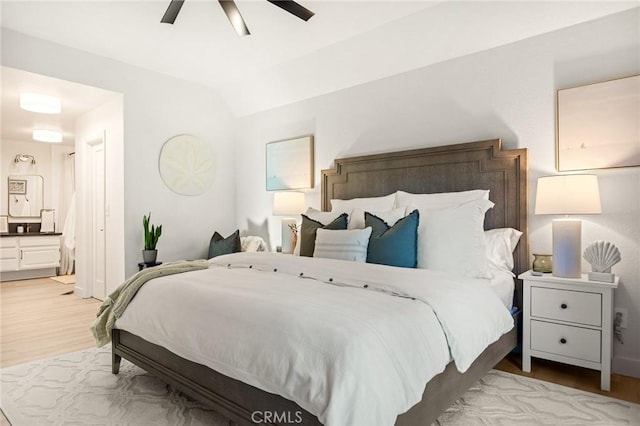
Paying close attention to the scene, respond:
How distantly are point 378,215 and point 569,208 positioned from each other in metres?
1.24

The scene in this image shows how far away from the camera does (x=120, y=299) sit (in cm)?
243

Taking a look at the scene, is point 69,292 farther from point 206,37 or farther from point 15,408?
point 206,37

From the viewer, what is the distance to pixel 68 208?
7008 mm

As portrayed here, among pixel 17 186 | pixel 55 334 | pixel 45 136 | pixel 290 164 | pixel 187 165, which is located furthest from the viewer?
pixel 17 186

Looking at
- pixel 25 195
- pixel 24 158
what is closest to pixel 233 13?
pixel 24 158

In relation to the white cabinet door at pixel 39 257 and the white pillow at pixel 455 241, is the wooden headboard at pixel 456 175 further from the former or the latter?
the white cabinet door at pixel 39 257

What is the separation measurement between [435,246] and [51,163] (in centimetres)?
737

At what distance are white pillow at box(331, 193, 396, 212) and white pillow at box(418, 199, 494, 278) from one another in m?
0.65

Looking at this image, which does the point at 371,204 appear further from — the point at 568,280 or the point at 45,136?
the point at 45,136

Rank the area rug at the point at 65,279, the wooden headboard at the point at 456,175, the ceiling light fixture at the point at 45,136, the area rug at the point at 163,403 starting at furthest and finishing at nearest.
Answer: the area rug at the point at 65,279 → the ceiling light fixture at the point at 45,136 → the wooden headboard at the point at 456,175 → the area rug at the point at 163,403

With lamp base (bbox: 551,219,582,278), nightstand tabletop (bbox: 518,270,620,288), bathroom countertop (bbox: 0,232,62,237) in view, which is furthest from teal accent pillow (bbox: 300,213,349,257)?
bathroom countertop (bbox: 0,232,62,237)

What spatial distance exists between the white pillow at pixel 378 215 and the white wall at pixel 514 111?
88 cm

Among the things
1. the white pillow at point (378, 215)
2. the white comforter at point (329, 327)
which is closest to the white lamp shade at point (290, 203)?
the white pillow at point (378, 215)

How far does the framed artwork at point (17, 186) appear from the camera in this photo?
6527mm
